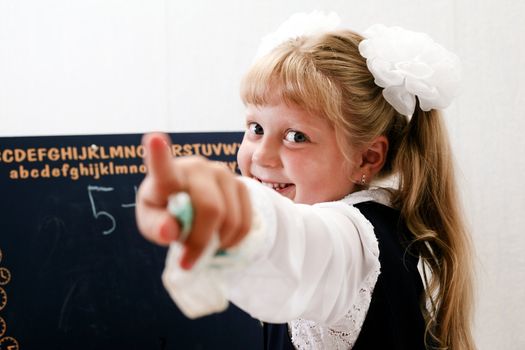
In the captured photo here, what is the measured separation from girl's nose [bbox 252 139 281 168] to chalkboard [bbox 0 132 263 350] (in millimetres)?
709

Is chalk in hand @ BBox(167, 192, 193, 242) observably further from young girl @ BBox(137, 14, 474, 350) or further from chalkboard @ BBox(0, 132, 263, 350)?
chalkboard @ BBox(0, 132, 263, 350)

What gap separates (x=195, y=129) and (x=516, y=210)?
1.02 meters

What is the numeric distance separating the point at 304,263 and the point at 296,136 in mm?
314

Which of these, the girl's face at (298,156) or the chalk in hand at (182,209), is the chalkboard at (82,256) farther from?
the chalk in hand at (182,209)

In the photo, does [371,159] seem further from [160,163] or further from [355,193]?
[160,163]

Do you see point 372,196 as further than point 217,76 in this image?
No

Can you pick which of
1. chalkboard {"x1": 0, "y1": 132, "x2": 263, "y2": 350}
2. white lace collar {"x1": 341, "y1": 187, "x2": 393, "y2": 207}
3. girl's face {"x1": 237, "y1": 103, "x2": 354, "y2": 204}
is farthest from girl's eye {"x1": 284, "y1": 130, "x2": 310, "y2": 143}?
chalkboard {"x1": 0, "y1": 132, "x2": 263, "y2": 350}

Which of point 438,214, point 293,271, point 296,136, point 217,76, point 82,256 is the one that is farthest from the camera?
point 217,76

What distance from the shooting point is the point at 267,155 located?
979 millimetres

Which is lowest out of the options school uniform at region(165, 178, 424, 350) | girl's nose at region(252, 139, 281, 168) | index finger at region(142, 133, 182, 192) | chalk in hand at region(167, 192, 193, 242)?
school uniform at region(165, 178, 424, 350)

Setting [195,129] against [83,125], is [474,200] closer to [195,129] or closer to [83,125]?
[195,129]

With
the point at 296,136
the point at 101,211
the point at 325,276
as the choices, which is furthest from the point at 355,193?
the point at 101,211

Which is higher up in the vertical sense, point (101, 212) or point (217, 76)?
point (217, 76)

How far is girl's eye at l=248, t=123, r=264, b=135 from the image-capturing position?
1026mm
